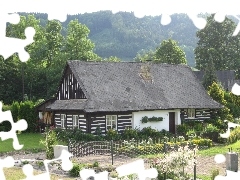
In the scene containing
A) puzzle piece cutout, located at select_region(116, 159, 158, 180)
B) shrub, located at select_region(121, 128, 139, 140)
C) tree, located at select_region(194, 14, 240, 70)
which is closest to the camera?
puzzle piece cutout, located at select_region(116, 159, 158, 180)

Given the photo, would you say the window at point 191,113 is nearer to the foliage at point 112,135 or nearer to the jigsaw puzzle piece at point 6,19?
the foliage at point 112,135

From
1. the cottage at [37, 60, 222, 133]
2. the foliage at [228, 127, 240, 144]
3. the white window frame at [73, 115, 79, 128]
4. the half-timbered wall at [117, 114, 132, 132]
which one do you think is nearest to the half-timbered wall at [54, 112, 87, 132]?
the cottage at [37, 60, 222, 133]

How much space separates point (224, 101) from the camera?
33.8 metres

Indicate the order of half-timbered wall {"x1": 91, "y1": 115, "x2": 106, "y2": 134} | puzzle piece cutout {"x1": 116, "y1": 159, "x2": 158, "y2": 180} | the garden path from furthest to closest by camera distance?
half-timbered wall {"x1": 91, "y1": 115, "x2": 106, "y2": 134} < the garden path < puzzle piece cutout {"x1": 116, "y1": 159, "x2": 158, "y2": 180}

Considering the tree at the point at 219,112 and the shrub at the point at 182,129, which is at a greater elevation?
Answer: the tree at the point at 219,112

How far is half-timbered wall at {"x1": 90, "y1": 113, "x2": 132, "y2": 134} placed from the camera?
26.5m

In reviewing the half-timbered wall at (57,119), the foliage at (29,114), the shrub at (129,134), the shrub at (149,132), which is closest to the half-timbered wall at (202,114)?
the shrub at (149,132)

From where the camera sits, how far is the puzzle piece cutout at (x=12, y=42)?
83.6 inches

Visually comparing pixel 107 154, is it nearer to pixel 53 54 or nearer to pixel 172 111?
pixel 172 111

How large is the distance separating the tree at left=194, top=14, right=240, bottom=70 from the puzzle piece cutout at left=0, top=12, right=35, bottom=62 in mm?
56416

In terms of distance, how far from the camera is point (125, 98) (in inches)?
1111

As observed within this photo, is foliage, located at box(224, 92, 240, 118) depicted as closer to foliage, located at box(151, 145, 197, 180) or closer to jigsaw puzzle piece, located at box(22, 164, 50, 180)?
foliage, located at box(151, 145, 197, 180)

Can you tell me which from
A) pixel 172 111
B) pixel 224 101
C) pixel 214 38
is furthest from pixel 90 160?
pixel 214 38

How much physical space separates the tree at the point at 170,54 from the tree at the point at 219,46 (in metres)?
3.15
